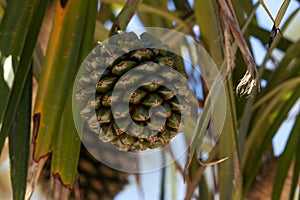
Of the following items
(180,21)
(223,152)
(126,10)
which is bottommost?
(223,152)

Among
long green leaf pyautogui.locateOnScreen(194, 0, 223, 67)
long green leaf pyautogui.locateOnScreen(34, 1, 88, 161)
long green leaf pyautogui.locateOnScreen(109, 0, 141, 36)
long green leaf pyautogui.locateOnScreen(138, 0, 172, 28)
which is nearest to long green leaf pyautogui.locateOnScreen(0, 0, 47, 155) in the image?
long green leaf pyautogui.locateOnScreen(34, 1, 88, 161)

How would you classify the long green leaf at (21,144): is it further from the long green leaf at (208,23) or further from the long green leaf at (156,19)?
the long green leaf at (156,19)

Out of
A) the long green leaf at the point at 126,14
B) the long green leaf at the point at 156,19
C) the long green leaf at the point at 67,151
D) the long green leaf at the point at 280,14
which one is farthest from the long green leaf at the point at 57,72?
the long green leaf at the point at 156,19

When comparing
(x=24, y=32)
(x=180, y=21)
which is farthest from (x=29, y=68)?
(x=180, y=21)

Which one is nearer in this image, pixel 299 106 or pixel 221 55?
pixel 221 55

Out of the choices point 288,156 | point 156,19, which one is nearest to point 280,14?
point 288,156

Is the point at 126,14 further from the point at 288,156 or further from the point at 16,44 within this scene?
the point at 288,156

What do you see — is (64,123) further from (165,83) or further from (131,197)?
(131,197)
